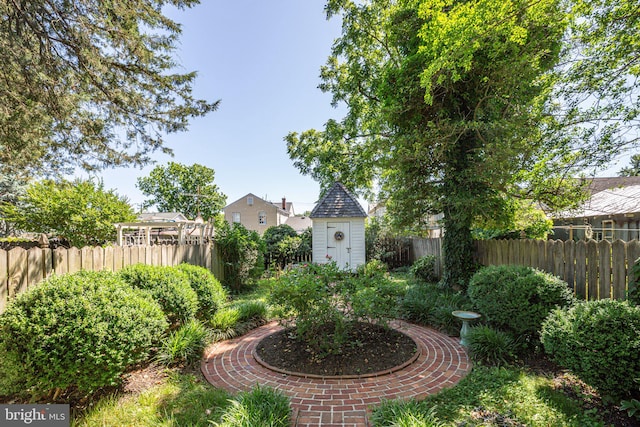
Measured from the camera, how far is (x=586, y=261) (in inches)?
170

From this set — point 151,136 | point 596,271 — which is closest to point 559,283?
point 596,271

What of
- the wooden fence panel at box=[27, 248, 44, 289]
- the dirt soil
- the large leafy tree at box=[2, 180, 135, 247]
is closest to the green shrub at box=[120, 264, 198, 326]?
the wooden fence panel at box=[27, 248, 44, 289]

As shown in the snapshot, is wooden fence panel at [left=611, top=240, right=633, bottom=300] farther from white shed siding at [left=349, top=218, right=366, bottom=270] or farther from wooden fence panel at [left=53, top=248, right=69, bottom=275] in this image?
white shed siding at [left=349, top=218, right=366, bottom=270]

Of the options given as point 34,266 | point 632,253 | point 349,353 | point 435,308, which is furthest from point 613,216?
point 34,266

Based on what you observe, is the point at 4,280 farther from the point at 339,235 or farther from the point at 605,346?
the point at 339,235

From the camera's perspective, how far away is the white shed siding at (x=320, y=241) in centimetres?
1203

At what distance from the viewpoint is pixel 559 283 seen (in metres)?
4.12

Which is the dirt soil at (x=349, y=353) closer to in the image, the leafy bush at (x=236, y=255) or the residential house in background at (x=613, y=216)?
the leafy bush at (x=236, y=255)

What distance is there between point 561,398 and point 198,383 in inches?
163

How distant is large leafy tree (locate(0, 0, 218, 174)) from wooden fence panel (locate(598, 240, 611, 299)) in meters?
7.33

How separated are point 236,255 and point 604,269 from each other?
821 cm

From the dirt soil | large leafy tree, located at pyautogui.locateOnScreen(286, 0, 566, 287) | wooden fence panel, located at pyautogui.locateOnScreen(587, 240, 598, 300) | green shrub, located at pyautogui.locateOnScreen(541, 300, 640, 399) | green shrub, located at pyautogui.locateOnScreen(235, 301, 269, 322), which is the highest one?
large leafy tree, located at pyautogui.locateOnScreen(286, 0, 566, 287)

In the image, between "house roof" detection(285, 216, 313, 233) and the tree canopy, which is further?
"house roof" detection(285, 216, 313, 233)

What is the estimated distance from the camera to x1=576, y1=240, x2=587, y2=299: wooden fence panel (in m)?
4.35
